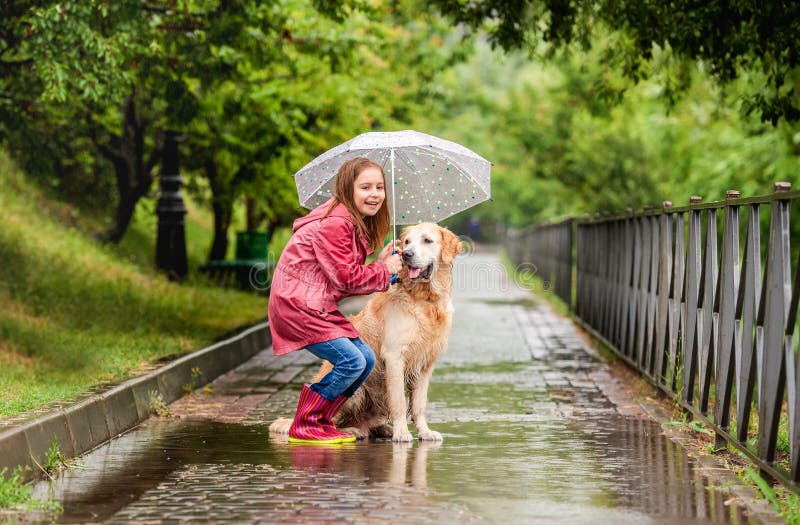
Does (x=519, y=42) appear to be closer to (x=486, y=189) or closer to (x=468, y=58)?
(x=486, y=189)

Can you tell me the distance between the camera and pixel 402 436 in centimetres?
830

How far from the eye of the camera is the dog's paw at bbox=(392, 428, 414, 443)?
8297 millimetres

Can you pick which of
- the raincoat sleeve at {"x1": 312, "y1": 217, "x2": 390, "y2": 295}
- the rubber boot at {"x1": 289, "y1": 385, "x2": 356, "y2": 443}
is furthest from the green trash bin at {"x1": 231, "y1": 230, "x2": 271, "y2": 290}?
the raincoat sleeve at {"x1": 312, "y1": 217, "x2": 390, "y2": 295}

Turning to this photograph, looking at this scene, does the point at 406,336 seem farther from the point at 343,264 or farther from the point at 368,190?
the point at 368,190

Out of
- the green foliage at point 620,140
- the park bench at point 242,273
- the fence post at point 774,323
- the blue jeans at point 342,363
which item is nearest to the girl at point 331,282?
the blue jeans at point 342,363

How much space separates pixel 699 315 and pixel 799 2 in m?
4.25

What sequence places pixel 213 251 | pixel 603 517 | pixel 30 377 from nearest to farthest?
pixel 603 517
pixel 30 377
pixel 213 251

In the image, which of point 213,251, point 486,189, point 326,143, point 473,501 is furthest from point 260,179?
point 473,501

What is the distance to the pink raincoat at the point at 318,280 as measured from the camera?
Answer: 7.91m

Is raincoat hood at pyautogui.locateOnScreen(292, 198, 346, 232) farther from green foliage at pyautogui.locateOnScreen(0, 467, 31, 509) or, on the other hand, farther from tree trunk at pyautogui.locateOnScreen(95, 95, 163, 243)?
tree trunk at pyautogui.locateOnScreen(95, 95, 163, 243)

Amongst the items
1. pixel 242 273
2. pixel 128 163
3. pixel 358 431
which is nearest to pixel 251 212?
pixel 242 273

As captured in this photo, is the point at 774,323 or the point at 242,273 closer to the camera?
the point at 774,323

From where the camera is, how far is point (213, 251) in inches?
912

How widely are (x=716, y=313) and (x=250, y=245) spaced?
15.1m
